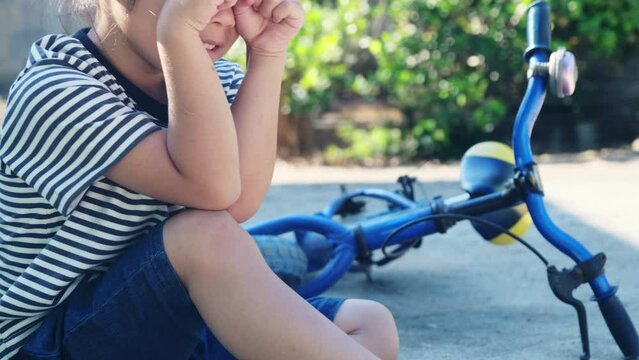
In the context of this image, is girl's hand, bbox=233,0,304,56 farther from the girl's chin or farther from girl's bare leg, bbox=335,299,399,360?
girl's bare leg, bbox=335,299,399,360

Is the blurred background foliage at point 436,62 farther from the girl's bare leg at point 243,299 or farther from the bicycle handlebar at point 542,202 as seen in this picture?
the girl's bare leg at point 243,299

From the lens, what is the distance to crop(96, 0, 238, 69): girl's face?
1.58 m

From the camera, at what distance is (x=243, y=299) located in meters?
1.46

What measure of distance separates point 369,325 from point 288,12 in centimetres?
56

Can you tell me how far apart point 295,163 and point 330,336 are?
14.3ft

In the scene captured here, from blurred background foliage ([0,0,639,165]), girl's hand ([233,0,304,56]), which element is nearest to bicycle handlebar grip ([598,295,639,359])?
girl's hand ([233,0,304,56])

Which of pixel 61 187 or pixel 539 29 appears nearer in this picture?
pixel 61 187

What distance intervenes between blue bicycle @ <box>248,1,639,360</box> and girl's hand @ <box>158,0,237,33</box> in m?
0.94

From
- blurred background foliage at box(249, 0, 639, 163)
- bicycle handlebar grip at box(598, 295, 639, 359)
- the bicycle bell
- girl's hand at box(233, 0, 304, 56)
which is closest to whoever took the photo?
girl's hand at box(233, 0, 304, 56)

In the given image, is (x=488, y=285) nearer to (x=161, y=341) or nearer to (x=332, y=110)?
(x=161, y=341)

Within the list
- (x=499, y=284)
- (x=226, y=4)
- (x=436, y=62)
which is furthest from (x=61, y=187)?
(x=436, y=62)

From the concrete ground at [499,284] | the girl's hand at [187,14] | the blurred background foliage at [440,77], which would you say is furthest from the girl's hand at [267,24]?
the blurred background foliage at [440,77]

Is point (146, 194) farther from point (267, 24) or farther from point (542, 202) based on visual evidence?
point (542, 202)

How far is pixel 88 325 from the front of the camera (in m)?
1.53
